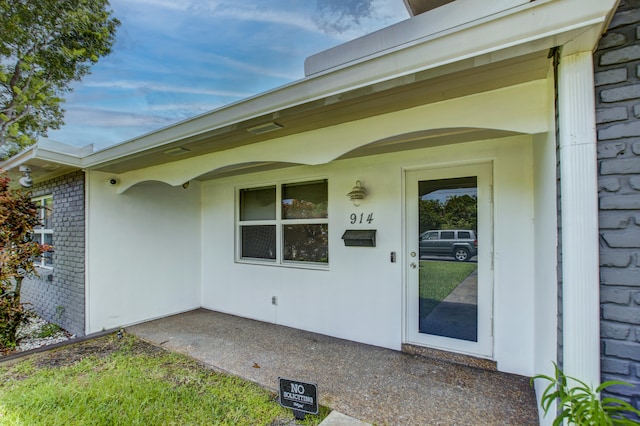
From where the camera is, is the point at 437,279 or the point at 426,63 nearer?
the point at 426,63

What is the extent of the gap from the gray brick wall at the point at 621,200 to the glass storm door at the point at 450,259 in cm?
186

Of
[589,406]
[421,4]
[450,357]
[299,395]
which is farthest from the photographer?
[421,4]

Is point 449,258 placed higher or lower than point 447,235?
lower

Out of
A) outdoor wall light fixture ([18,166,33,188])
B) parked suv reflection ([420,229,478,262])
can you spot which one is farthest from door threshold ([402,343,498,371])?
outdoor wall light fixture ([18,166,33,188])

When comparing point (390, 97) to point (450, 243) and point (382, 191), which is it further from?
point (450, 243)

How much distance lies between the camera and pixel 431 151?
3527mm

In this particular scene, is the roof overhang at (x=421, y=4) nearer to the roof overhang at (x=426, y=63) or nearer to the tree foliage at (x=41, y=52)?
the roof overhang at (x=426, y=63)

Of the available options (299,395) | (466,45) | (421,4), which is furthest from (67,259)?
(421,4)

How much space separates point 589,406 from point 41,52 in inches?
428

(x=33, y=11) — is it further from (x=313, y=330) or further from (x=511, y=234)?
(x=511, y=234)

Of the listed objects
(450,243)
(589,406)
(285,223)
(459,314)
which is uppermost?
(285,223)

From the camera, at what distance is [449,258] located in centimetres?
346

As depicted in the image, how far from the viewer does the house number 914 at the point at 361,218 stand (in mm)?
3994

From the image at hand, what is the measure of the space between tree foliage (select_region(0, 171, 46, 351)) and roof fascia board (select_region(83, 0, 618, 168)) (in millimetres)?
3875
